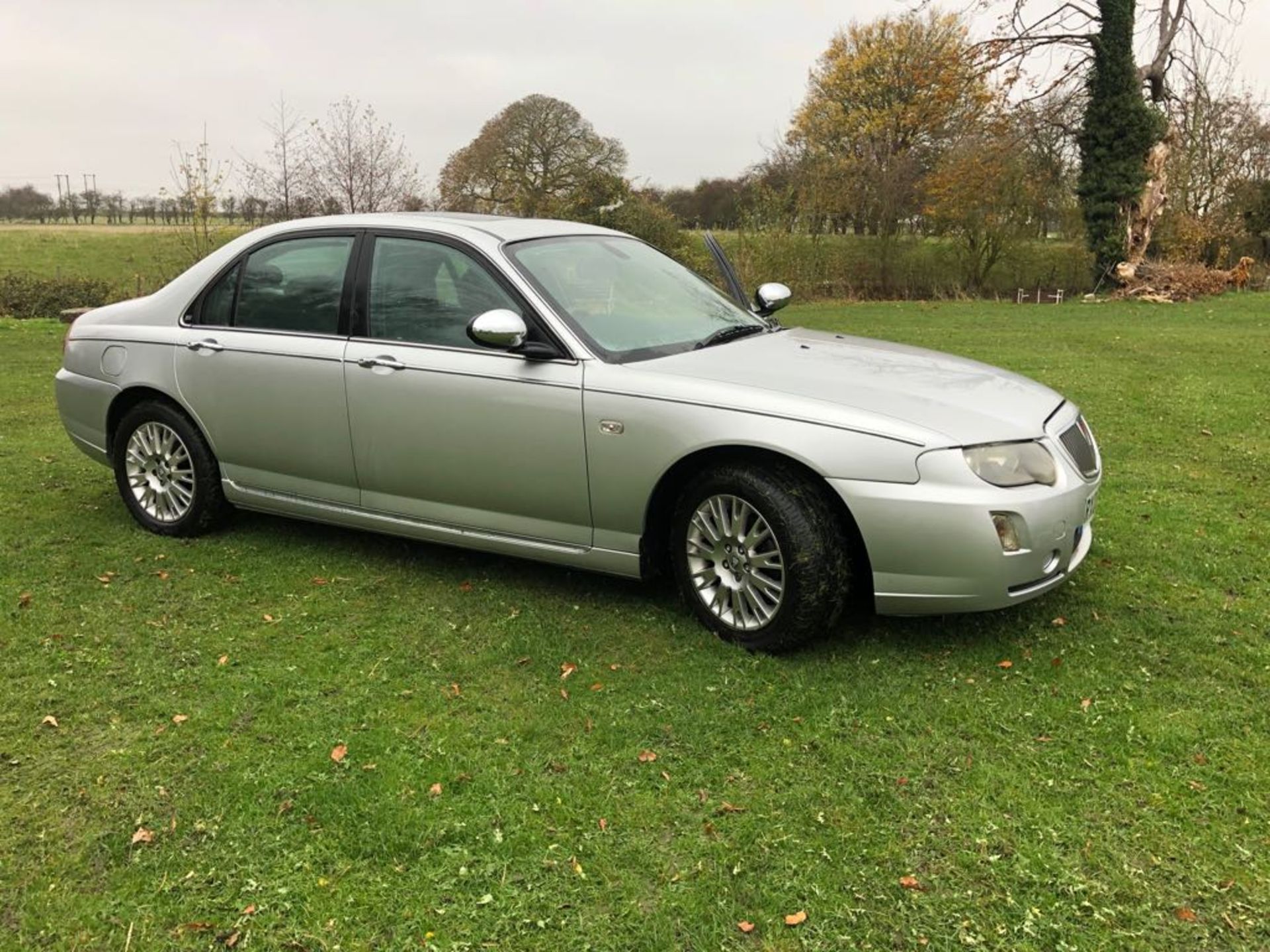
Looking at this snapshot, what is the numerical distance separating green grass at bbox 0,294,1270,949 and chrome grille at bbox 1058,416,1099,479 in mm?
629

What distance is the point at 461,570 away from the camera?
194 inches

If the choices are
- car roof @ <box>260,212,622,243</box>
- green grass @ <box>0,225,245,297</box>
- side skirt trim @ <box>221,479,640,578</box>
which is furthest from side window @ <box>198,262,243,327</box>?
green grass @ <box>0,225,245,297</box>

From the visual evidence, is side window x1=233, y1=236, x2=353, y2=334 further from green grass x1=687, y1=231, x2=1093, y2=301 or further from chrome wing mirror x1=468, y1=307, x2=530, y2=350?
green grass x1=687, y1=231, x2=1093, y2=301

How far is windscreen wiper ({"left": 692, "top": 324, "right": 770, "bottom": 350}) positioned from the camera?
4.49m

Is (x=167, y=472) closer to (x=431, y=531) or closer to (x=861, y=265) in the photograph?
(x=431, y=531)

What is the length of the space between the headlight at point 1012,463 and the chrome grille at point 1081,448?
9.2 inches

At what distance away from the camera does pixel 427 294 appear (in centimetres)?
458

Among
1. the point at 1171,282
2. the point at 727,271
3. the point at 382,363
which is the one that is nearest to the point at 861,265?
the point at 1171,282

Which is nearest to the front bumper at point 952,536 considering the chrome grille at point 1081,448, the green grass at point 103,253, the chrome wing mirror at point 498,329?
the chrome grille at point 1081,448

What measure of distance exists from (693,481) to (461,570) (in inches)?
60.2

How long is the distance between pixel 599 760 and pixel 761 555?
1.07m

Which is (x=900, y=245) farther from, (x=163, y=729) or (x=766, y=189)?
(x=163, y=729)

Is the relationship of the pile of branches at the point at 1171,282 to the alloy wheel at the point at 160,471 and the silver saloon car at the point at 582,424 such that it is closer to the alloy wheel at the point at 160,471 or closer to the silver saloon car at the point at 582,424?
the silver saloon car at the point at 582,424

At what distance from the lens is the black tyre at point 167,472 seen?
17.3 feet
